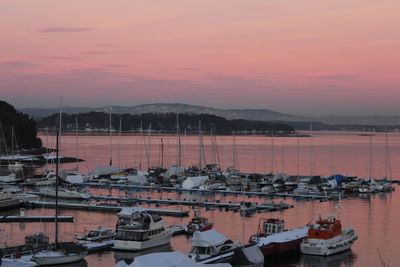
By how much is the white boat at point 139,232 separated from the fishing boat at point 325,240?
557 centimetres

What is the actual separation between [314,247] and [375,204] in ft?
60.7

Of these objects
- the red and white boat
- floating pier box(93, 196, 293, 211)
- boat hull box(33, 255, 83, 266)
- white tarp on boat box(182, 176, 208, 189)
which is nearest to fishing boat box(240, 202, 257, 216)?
floating pier box(93, 196, 293, 211)

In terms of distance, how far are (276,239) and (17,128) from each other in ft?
230

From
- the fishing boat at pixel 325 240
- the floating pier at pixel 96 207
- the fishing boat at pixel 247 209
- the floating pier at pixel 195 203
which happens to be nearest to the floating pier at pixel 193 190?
the floating pier at pixel 195 203

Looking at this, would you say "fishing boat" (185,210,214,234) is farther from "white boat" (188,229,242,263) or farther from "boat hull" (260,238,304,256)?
"white boat" (188,229,242,263)

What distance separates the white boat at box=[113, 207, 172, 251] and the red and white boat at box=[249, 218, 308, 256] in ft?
11.8

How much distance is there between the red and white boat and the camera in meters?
21.9

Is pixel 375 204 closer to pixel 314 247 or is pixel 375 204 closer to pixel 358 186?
pixel 358 186

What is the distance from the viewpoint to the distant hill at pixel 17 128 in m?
80.8

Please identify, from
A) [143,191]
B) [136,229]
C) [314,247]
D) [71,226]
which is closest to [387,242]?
[314,247]

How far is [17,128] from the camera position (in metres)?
85.9

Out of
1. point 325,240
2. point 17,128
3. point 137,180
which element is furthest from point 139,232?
point 17,128

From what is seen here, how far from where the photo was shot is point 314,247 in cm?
2241

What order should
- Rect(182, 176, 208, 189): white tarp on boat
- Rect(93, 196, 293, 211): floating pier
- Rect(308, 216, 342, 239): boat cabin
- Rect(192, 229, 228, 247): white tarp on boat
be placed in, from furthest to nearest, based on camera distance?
Rect(182, 176, 208, 189): white tarp on boat, Rect(93, 196, 293, 211): floating pier, Rect(308, 216, 342, 239): boat cabin, Rect(192, 229, 228, 247): white tarp on boat
